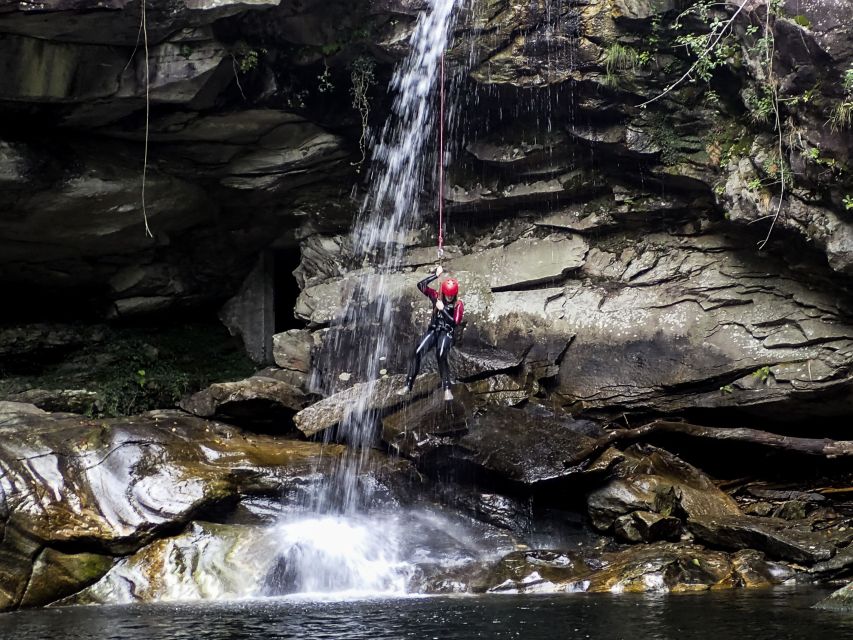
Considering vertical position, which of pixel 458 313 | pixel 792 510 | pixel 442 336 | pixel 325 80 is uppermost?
pixel 325 80

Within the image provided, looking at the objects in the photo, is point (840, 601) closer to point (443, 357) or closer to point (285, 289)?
point (443, 357)

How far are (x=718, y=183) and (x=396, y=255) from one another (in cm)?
598

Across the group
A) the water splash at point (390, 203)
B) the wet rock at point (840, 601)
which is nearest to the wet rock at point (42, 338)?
the water splash at point (390, 203)

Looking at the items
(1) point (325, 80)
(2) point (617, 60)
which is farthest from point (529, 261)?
(1) point (325, 80)

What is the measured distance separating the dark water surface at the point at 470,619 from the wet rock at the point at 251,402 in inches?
183

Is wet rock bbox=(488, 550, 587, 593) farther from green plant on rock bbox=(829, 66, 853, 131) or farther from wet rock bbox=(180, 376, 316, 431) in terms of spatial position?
green plant on rock bbox=(829, 66, 853, 131)

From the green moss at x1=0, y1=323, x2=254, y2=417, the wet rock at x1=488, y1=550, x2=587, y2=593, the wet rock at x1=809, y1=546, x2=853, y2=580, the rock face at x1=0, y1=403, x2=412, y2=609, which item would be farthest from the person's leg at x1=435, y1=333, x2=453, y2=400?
the green moss at x1=0, y1=323, x2=254, y2=417

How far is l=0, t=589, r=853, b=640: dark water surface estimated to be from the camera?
611cm

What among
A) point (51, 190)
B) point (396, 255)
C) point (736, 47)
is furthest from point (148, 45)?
point (736, 47)

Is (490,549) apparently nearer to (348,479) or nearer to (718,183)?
(348,479)

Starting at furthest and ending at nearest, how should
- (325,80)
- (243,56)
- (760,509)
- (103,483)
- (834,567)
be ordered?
(325,80), (243,56), (760,509), (103,483), (834,567)

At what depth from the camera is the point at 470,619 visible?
22.5 ft

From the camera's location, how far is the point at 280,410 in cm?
1310

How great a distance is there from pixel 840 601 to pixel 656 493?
3761mm
